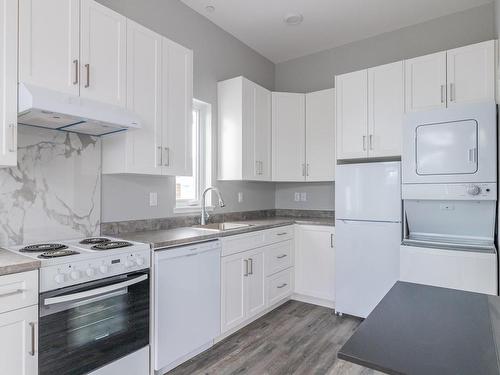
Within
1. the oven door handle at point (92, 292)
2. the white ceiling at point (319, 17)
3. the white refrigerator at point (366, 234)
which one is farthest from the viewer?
the white ceiling at point (319, 17)

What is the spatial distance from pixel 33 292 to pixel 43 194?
32.2 inches

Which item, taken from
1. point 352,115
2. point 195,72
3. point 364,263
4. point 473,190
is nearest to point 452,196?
point 473,190

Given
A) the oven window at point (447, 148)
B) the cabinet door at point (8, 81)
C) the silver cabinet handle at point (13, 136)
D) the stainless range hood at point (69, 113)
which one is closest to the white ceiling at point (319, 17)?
the oven window at point (447, 148)

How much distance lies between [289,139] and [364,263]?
1.69 m

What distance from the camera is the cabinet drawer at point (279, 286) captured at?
3.22m

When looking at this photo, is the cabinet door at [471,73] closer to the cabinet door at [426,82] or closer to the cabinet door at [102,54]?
the cabinet door at [426,82]

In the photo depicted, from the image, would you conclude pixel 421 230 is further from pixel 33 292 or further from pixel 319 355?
pixel 33 292

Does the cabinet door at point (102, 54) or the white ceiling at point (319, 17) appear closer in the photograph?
the cabinet door at point (102, 54)

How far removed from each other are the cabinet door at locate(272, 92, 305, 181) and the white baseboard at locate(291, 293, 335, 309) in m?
1.38

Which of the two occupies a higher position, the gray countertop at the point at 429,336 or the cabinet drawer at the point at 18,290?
the gray countertop at the point at 429,336

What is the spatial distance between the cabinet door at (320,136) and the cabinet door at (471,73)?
1.25 metres

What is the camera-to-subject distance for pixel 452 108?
2.54 meters

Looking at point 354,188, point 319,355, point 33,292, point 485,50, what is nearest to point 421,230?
point 354,188

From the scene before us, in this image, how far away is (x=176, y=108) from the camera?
2629 millimetres
